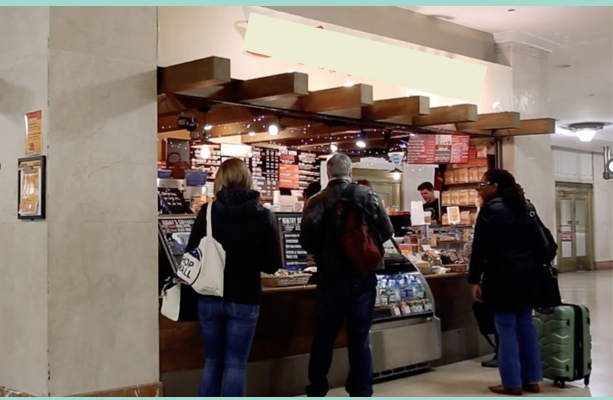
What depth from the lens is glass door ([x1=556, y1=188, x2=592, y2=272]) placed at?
61.8 ft

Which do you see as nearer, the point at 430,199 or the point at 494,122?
the point at 494,122

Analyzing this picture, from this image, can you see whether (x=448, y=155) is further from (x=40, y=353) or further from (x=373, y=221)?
(x=40, y=353)

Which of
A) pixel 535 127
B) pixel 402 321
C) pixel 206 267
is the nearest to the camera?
pixel 206 267

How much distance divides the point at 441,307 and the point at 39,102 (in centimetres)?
383

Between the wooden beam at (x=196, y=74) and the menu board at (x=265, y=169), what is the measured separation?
399cm

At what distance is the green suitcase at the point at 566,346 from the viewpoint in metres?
5.68

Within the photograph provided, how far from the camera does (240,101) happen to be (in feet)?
18.1

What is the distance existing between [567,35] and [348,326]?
533 centimetres

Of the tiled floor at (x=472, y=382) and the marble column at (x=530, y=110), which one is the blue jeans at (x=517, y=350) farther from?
the marble column at (x=530, y=110)

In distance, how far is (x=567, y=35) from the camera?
8.63 metres

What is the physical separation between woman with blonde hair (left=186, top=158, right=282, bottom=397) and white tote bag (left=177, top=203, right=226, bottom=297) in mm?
41

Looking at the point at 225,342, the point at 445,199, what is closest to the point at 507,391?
the point at 225,342

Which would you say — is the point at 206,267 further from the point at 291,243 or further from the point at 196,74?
the point at 291,243

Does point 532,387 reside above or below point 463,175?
below
